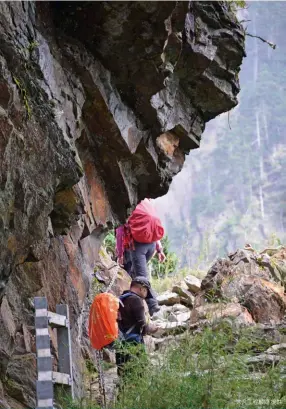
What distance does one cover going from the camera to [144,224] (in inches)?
462

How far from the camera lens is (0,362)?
6367 mm

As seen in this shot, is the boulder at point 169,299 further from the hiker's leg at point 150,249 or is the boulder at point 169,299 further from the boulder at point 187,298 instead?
the hiker's leg at point 150,249

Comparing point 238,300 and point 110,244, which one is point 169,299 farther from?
point 110,244

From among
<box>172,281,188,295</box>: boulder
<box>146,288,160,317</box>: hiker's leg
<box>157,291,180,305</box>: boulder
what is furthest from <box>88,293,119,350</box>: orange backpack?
<box>172,281,188,295</box>: boulder

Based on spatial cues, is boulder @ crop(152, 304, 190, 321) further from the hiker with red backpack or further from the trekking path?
the hiker with red backpack

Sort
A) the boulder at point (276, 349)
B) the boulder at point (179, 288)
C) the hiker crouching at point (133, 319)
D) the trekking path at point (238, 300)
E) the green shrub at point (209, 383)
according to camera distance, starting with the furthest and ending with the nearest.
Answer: the boulder at point (179, 288) → the trekking path at point (238, 300) → the boulder at point (276, 349) → the hiker crouching at point (133, 319) → the green shrub at point (209, 383)

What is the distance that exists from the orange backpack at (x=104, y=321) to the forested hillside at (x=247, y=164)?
49.5 meters

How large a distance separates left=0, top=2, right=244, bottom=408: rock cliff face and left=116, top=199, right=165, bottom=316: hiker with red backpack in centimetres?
195

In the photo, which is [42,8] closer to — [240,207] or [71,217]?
[71,217]

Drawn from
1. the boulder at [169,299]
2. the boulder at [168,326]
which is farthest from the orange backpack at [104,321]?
the boulder at [169,299]

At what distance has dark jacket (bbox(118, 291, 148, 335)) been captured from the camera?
7.97 metres

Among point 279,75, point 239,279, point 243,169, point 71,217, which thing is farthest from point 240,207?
point 71,217

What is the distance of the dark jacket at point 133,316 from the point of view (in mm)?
7971

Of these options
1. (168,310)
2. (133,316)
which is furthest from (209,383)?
(168,310)
